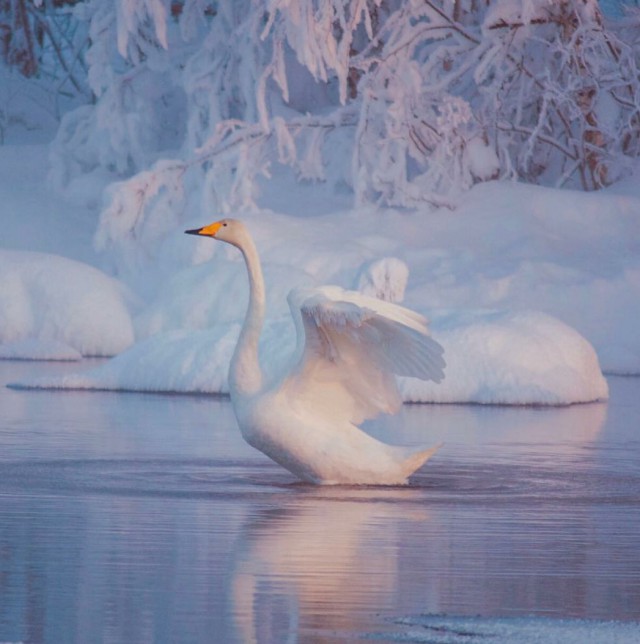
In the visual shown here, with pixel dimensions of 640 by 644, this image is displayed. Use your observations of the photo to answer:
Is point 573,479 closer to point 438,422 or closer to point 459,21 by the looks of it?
point 438,422

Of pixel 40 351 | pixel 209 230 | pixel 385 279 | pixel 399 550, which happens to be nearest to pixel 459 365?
pixel 385 279

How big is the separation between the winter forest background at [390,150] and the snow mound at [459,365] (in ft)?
13.1

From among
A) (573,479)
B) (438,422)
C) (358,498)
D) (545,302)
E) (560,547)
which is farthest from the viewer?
(545,302)

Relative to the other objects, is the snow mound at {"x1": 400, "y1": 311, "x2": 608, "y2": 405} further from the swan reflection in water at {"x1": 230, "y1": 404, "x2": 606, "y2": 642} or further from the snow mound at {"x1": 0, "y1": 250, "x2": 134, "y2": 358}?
the snow mound at {"x1": 0, "y1": 250, "x2": 134, "y2": 358}

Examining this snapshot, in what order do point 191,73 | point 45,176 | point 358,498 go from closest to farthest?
point 358,498, point 191,73, point 45,176

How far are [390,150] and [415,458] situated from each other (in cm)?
1451

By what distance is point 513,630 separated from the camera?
5438 millimetres

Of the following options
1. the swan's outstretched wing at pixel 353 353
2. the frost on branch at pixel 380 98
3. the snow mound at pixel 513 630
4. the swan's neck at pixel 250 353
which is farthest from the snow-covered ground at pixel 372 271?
the snow mound at pixel 513 630

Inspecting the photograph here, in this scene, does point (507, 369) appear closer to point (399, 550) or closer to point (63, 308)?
point (63, 308)

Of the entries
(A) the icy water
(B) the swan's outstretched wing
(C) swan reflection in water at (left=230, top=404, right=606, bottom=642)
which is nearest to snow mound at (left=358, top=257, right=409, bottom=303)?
(A) the icy water

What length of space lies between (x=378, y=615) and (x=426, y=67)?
19.6 metres

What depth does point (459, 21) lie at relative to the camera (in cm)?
2639

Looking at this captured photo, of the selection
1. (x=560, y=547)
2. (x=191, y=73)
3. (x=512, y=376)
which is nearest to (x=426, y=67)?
(x=191, y=73)

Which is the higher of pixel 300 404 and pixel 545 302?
pixel 300 404
